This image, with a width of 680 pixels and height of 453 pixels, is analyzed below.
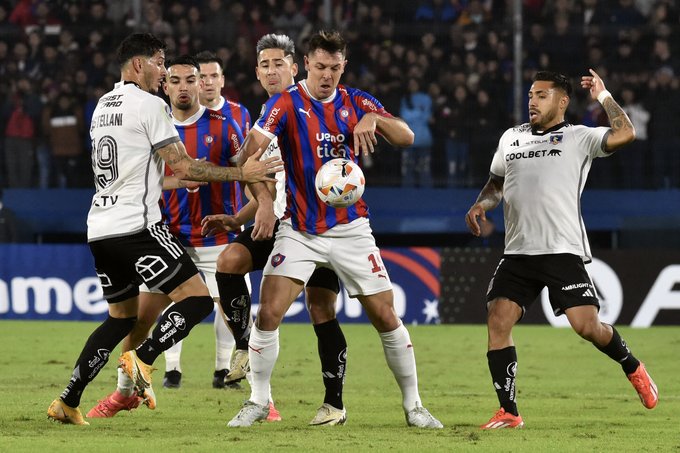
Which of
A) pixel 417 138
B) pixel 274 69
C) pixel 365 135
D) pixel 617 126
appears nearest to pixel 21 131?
pixel 417 138

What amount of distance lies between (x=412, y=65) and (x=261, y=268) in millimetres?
8402

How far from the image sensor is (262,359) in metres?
7.18

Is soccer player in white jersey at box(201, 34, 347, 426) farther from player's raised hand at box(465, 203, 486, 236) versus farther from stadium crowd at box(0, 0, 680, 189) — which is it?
stadium crowd at box(0, 0, 680, 189)

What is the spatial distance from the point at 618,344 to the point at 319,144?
7.28ft

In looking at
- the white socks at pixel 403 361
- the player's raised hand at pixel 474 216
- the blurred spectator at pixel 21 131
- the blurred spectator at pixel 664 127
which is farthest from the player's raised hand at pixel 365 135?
the blurred spectator at pixel 21 131

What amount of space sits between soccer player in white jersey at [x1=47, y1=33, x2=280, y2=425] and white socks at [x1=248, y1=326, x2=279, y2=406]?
14.4 inches

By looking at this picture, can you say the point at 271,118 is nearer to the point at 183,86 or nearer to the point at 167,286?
the point at 167,286

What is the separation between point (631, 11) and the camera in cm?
1655

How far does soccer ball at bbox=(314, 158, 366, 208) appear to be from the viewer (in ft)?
22.9

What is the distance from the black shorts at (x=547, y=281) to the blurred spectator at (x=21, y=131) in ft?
31.7

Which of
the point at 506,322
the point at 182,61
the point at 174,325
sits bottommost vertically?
the point at 506,322

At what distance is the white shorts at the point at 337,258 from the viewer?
7.14m

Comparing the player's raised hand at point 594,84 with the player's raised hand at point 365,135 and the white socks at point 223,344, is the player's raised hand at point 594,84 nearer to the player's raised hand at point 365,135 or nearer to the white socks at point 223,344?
the player's raised hand at point 365,135

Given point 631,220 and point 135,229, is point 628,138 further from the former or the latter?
point 631,220
